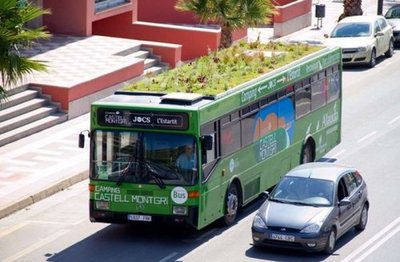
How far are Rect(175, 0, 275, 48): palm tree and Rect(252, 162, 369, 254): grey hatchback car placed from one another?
15.2m

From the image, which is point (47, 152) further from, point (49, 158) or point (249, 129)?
point (249, 129)

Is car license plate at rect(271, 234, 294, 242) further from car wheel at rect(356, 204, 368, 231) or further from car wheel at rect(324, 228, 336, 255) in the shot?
car wheel at rect(356, 204, 368, 231)

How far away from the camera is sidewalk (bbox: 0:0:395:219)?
26.8 metres

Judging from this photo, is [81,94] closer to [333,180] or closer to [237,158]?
[237,158]

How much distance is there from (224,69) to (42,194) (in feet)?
15.6

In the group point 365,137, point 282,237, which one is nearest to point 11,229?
point 282,237

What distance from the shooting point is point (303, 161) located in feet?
95.5

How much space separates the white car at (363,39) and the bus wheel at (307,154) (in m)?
13.7

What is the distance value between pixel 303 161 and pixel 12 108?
8.14m

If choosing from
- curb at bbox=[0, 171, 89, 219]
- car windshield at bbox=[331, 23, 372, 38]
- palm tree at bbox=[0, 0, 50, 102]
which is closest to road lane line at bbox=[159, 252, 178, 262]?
palm tree at bbox=[0, 0, 50, 102]

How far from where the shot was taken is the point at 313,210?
22.9 m

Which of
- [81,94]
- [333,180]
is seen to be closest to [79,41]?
[81,94]

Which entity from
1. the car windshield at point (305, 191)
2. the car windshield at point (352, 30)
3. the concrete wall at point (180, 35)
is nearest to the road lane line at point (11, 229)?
the car windshield at point (305, 191)

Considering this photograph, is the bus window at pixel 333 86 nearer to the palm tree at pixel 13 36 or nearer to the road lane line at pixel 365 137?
the road lane line at pixel 365 137
